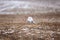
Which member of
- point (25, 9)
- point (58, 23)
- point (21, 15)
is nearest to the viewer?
point (58, 23)

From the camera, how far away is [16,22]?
1491 mm

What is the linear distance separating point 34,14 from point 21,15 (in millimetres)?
167

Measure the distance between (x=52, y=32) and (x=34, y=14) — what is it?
1.21 ft

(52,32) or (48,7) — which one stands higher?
(48,7)

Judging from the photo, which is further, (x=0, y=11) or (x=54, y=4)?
(x=54, y=4)

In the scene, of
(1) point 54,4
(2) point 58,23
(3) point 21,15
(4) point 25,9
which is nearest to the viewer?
(2) point 58,23

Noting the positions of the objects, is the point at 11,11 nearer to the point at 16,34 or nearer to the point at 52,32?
the point at 16,34

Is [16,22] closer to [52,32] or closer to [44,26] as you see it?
[44,26]

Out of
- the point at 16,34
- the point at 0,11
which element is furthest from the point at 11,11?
the point at 16,34

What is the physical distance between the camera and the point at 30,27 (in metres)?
1.42

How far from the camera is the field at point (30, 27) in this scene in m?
1.32

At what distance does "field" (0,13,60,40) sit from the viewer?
1323mm

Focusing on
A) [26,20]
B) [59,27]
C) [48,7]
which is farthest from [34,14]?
[59,27]

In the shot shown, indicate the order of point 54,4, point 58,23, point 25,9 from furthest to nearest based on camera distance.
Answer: point 54,4, point 25,9, point 58,23
